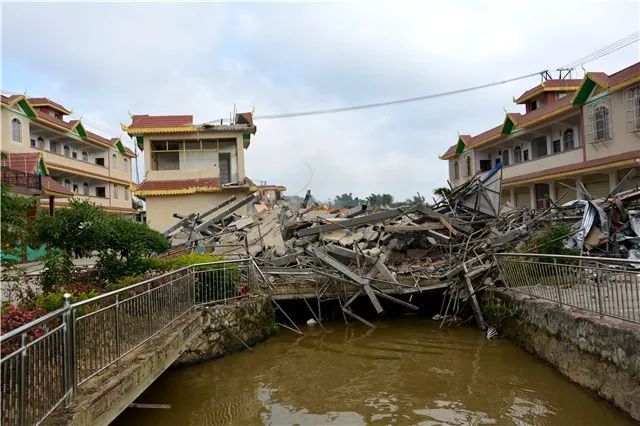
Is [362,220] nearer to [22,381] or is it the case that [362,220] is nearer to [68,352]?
[68,352]

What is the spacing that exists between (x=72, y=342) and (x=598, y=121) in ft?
73.5

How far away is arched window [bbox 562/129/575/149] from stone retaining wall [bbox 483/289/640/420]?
695 inches

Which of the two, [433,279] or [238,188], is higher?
[238,188]

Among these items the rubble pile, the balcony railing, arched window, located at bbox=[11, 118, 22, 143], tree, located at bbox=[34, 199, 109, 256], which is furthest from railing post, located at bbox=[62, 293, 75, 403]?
arched window, located at bbox=[11, 118, 22, 143]

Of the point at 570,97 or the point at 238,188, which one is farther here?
the point at 238,188

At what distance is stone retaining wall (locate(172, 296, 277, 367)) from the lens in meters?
8.88

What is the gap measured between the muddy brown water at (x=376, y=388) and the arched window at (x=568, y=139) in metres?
18.2

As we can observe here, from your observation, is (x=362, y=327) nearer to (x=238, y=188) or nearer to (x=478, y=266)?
(x=478, y=266)

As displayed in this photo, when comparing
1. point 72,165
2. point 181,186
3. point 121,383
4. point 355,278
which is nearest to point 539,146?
point 355,278

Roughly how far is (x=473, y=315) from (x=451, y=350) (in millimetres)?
2334

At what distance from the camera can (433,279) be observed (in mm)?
11703

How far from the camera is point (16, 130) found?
26203 mm

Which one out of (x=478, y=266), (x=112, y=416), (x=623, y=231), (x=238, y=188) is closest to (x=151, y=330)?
(x=112, y=416)

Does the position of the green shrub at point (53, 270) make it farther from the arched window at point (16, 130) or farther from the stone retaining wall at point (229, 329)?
the arched window at point (16, 130)
